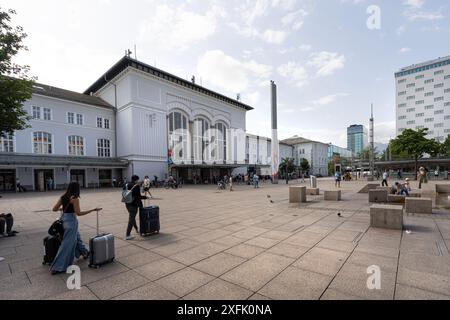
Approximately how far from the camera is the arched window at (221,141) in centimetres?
5088

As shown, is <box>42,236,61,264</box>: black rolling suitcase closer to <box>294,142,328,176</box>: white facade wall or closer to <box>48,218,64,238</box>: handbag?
<box>48,218,64,238</box>: handbag

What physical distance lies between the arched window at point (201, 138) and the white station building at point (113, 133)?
0.21m

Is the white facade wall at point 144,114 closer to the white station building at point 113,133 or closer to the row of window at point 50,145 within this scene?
the white station building at point 113,133

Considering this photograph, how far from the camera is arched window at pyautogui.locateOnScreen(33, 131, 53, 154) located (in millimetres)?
30203

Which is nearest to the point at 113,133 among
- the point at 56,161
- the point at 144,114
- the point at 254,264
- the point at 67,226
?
the point at 144,114

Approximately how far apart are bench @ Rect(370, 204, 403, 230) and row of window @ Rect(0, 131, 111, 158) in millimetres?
35213

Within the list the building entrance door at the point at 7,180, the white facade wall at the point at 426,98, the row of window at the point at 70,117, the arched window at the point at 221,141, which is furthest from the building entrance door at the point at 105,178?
the white facade wall at the point at 426,98

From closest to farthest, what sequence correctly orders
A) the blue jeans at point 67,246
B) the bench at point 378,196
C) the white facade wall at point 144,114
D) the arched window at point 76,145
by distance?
1. the blue jeans at point 67,246
2. the bench at point 378,196
3. the arched window at point 76,145
4. the white facade wall at point 144,114

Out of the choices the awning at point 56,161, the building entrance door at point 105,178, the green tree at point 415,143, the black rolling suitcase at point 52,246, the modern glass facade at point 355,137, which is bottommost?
the building entrance door at point 105,178

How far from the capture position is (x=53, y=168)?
31.1m

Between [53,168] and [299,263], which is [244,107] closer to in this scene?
[53,168]

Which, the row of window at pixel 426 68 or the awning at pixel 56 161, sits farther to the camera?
the row of window at pixel 426 68
